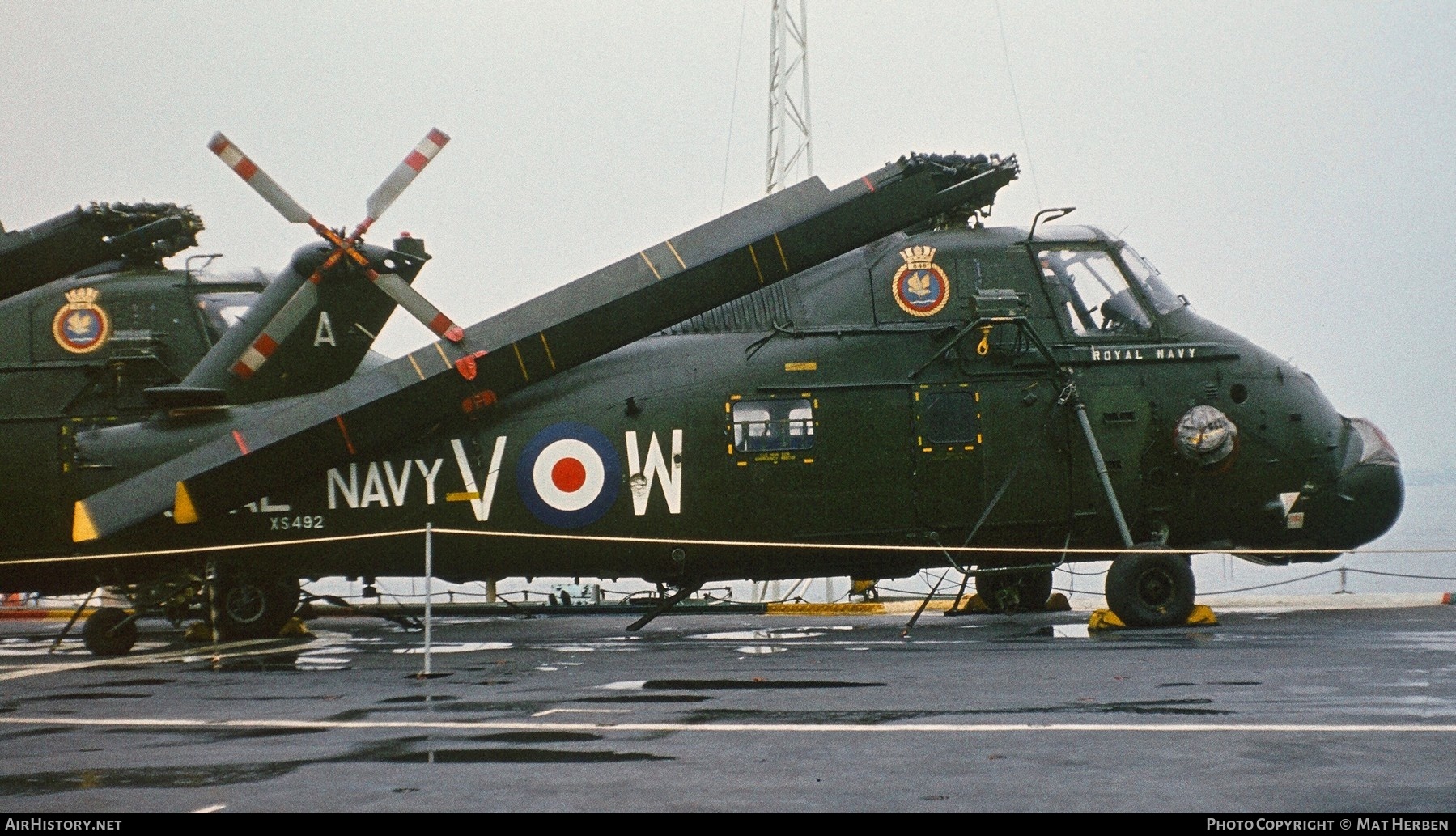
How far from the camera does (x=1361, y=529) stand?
53.2 feet

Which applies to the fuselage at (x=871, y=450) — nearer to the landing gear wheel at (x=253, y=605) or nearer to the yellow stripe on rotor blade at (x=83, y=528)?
the yellow stripe on rotor blade at (x=83, y=528)

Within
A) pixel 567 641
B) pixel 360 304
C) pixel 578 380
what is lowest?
pixel 567 641

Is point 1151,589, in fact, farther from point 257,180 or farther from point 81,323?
point 81,323

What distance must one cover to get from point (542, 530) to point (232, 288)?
19.4 ft

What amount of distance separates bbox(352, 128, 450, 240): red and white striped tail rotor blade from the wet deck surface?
5253 millimetres

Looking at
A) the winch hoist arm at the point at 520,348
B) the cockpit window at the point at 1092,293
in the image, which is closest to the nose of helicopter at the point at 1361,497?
the cockpit window at the point at 1092,293

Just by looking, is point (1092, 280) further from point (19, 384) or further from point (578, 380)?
point (19, 384)

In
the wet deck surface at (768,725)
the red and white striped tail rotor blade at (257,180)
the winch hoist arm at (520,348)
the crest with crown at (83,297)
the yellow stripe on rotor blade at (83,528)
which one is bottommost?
the wet deck surface at (768,725)

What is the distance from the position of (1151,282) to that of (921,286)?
2.81 metres

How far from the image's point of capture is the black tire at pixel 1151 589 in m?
15.1

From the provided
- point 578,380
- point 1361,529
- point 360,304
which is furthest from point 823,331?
point 1361,529

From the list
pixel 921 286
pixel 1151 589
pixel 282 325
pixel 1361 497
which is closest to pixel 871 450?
pixel 921 286

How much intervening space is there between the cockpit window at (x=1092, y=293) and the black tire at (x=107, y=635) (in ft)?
37.3

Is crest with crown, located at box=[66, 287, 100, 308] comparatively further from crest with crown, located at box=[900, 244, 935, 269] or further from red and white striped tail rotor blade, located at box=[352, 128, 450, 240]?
crest with crown, located at box=[900, 244, 935, 269]
